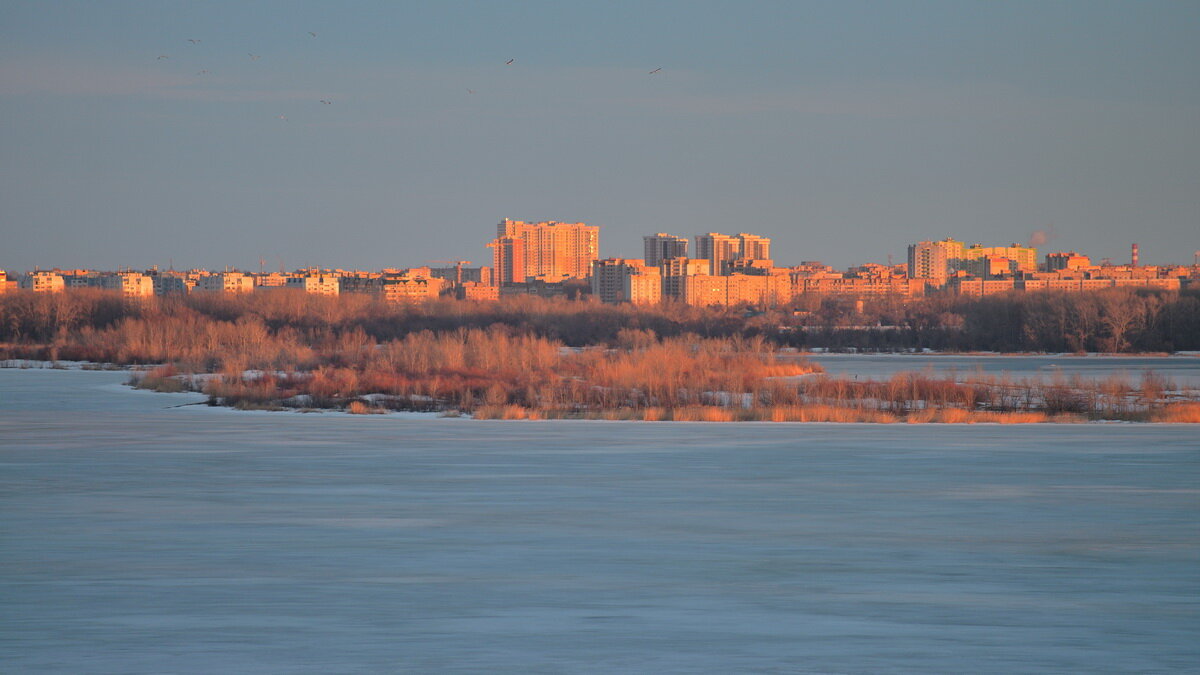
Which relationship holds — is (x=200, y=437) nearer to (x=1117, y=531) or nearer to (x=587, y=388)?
(x=587, y=388)

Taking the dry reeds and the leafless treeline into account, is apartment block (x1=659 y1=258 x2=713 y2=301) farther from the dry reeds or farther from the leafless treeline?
the dry reeds

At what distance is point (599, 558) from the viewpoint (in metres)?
8.54

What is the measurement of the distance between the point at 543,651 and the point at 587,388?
19.8 meters

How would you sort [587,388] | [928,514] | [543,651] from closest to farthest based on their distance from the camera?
[543,651]
[928,514]
[587,388]

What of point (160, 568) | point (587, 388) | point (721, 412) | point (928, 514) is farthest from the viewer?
point (587, 388)

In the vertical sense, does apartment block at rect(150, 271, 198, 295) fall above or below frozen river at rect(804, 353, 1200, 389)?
above

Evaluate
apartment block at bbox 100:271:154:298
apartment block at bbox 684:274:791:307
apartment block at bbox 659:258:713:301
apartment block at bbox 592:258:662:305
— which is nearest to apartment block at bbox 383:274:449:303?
apartment block at bbox 592:258:662:305

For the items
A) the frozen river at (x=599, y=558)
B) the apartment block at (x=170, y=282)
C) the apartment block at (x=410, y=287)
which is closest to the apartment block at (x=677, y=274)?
the apartment block at (x=410, y=287)

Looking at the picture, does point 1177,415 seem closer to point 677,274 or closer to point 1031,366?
point 1031,366

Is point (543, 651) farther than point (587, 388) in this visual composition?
No

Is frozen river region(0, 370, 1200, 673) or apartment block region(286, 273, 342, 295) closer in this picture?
frozen river region(0, 370, 1200, 673)

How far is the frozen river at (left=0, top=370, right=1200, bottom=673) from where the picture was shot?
6.12 metres

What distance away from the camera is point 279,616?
6.79 meters

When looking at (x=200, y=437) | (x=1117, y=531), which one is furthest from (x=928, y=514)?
(x=200, y=437)
